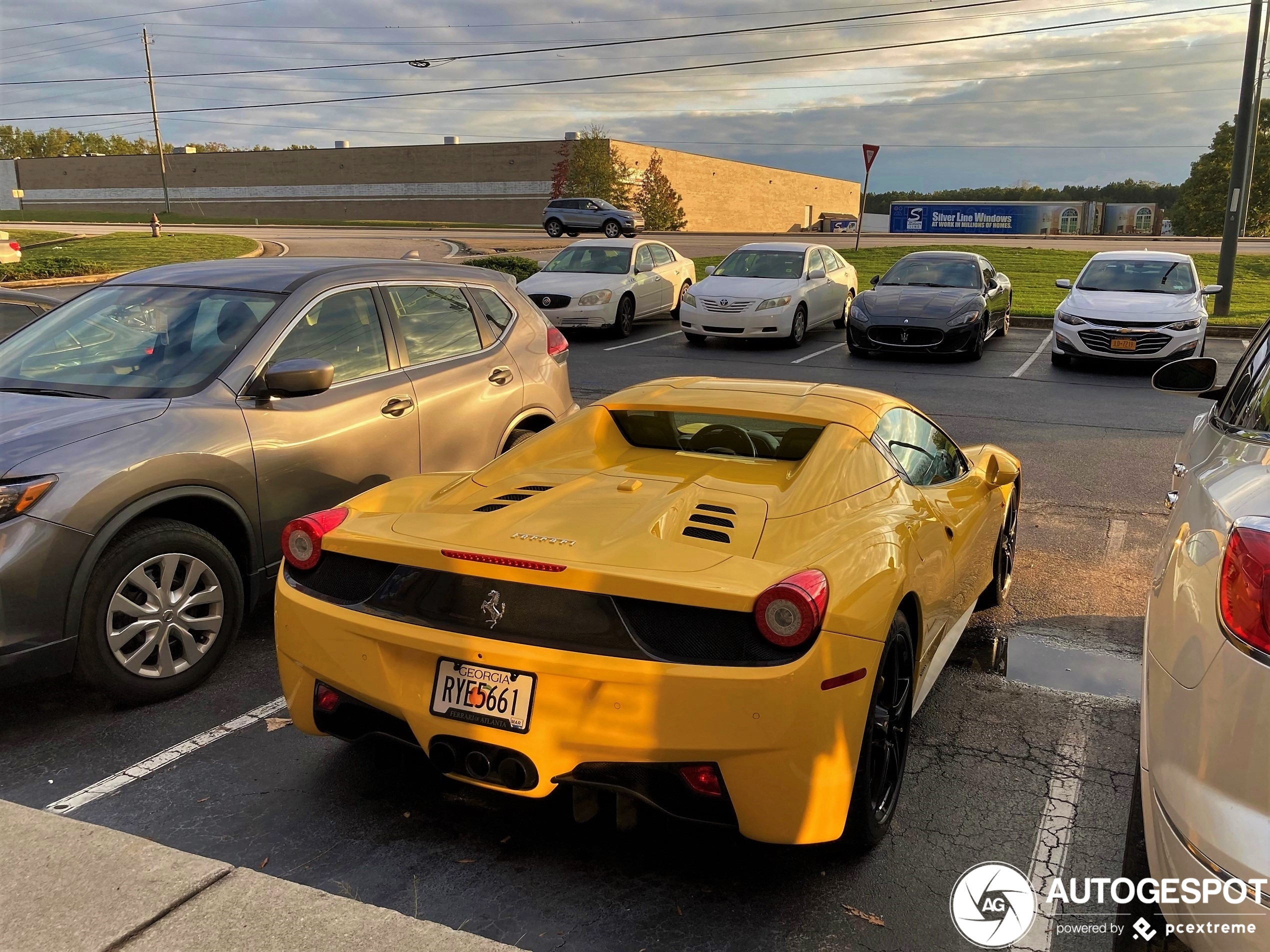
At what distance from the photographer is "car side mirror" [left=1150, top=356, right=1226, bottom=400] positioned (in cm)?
459

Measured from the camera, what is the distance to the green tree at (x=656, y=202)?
60.8 m

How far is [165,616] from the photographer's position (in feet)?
13.8

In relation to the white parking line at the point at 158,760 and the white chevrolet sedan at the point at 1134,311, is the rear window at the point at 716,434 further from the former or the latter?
the white chevrolet sedan at the point at 1134,311

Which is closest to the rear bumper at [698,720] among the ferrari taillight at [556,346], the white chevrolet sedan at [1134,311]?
the ferrari taillight at [556,346]

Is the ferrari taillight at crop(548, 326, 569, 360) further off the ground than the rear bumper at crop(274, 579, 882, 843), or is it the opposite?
the ferrari taillight at crop(548, 326, 569, 360)

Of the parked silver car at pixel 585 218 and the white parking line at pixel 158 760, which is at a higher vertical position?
the parked silver car at pixel 585 218

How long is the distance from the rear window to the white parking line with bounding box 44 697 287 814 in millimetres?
1757

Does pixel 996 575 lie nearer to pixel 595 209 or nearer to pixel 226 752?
pixel 226 752

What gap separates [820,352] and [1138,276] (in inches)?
190

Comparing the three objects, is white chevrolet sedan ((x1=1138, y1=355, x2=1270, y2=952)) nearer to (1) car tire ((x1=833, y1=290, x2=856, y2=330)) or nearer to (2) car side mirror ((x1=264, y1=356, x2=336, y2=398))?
(2) car side mirror ((x1=264, y1=356, x2=336, y2=398))

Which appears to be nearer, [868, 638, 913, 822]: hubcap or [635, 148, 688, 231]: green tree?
[868, 638, 913, 822]: hubcap

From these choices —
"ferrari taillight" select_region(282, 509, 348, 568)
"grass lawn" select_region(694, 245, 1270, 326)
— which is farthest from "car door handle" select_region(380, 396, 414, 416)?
"grass lawn" select_region(694, 245, 1270, 326)

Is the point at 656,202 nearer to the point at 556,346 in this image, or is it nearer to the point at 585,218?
the point at 585,218

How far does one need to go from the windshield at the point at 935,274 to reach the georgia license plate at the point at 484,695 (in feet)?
47.2
